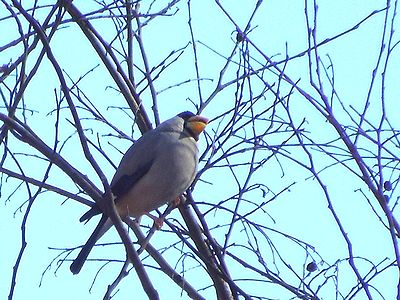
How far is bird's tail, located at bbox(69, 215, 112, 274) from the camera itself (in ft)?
14.1

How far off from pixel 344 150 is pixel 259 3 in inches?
39.6

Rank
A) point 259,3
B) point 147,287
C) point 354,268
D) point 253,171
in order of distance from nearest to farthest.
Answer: point 147,287 → point 354,268 → point 253,171 → point 259,3

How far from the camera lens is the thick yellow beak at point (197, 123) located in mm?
4875

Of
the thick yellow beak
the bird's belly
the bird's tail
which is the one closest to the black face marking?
the thick yellow beak

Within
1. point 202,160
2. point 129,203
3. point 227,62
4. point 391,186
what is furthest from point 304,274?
point 129,203

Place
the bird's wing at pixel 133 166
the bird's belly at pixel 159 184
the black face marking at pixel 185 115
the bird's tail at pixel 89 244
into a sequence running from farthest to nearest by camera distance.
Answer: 1. the black face marking at pixel 185 115
2. the bird's wing at pixel 133 166
3. the bird's belly at pixel 159 184
4. the bird's tail at pixel 89 244

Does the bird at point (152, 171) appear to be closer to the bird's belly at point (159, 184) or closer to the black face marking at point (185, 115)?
the bird's belly at point (159, 184)

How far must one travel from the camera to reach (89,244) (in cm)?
443

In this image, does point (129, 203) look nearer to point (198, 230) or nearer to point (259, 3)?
point (198, 230)

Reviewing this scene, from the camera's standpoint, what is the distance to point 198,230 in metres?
3.98

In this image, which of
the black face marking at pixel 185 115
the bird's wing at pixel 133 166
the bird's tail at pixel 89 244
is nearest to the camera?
the bird's tail at pixel 89 244

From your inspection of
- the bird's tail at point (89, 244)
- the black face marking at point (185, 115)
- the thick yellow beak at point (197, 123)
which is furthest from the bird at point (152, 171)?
the black face marking at point (185, 115)

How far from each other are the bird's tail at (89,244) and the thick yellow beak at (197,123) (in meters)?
0.76

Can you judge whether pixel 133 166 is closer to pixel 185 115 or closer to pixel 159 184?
pixel 159 184
